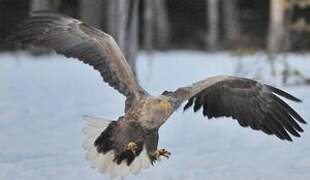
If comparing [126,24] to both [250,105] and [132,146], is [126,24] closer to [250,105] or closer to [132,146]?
[250,105]

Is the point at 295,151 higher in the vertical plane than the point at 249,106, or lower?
lower

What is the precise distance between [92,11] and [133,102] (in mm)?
15190

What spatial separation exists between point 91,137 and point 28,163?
1.03m

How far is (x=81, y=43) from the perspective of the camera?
538cm

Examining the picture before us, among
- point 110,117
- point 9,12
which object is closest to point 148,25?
point 110,117

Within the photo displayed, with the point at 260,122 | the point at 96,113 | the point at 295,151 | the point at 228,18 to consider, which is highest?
the point at 260,122

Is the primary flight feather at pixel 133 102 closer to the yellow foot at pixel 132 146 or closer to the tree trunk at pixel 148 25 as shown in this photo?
the yellow foot at pixel 132 146

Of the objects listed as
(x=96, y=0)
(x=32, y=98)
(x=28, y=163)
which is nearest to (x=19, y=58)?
(x=96, y=0)

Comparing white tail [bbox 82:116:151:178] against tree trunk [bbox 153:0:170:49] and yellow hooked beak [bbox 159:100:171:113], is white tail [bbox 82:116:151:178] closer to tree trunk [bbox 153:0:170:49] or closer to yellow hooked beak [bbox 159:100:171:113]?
yellow hooked beak [bbox 159:100:171:113]

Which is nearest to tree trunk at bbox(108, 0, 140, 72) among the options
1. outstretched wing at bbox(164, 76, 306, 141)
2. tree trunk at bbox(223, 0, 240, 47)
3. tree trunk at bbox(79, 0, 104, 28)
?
outstretched wing at bbox(164, 76, 306, 141)

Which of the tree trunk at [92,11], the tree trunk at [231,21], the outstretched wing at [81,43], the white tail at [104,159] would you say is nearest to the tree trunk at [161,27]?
the tree trunk at [231,21]

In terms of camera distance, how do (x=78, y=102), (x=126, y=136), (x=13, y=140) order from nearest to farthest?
1. (x=126, y=136)
2. (x=13, y=140)
3. (x=78, y=102)

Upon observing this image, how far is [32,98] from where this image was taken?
10.5 metres

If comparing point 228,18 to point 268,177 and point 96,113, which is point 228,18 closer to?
point 96,113
